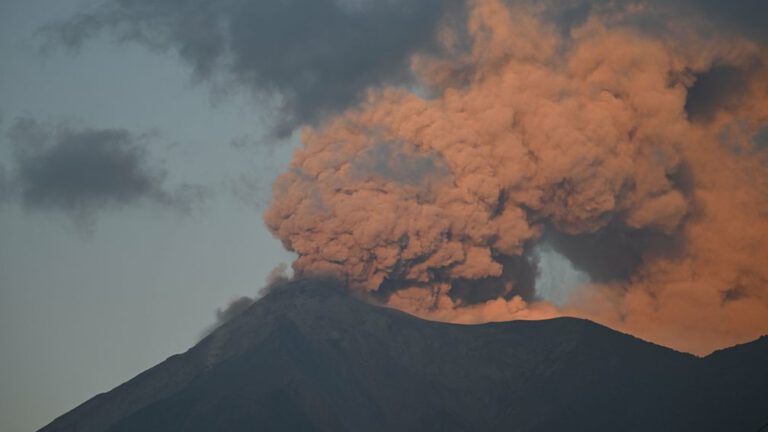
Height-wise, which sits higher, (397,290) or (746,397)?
(397,290)

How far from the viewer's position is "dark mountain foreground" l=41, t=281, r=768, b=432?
131m

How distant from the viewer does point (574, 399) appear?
13250 cm

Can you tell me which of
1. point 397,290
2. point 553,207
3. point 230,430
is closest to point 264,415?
point 230,430

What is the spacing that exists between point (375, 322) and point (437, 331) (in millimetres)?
4171

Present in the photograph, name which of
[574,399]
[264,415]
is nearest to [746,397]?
[574,399]

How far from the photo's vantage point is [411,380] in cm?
13525

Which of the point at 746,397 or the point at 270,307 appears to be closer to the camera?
the point at 746,397

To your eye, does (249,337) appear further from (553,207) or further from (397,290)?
(553,207)

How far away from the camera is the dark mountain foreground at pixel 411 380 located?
430ft

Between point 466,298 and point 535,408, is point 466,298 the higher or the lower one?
the higher one

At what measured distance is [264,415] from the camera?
132125mm

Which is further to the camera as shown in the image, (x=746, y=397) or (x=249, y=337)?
(x=249, y=337)

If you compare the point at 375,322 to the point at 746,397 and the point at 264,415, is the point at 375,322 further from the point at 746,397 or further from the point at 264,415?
the point at 746,397

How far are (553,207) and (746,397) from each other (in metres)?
17.7
